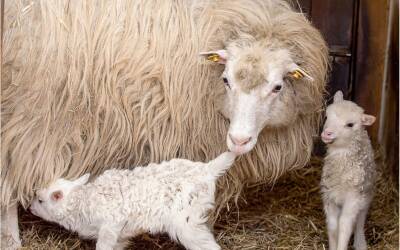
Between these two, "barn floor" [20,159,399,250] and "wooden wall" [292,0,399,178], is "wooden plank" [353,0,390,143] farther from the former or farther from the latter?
"barn floor" [20,159,399,250]

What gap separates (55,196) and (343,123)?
1.27 metres

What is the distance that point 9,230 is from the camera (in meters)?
3.90

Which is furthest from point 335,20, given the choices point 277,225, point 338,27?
point 277,225

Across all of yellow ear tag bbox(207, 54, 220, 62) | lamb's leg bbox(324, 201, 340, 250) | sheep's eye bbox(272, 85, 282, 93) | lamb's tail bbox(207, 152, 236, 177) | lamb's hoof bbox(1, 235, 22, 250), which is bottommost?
lamb's hoof bbox(1, 235, 22, 250)

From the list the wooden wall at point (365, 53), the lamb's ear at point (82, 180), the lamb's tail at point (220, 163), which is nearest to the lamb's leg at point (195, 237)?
the lamb's tail at point (220, 163)

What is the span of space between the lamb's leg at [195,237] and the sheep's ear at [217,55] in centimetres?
71

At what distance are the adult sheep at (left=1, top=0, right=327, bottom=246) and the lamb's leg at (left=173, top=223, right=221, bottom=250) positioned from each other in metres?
0.45

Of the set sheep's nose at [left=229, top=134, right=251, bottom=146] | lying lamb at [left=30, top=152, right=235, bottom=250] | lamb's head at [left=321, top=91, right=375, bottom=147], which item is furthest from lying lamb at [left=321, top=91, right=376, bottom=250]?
lying lamb at [left=30, top=152, right=235, bottom=250]

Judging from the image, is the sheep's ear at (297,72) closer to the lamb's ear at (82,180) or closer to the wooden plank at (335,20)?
the lamb's ear at (82,180)

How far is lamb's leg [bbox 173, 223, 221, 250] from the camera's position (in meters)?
3.40

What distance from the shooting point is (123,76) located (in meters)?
3.69

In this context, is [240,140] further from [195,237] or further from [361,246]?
[361,246]

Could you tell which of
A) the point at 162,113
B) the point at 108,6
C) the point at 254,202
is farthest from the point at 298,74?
the point at 254,202

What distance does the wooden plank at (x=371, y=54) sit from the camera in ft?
15.4
